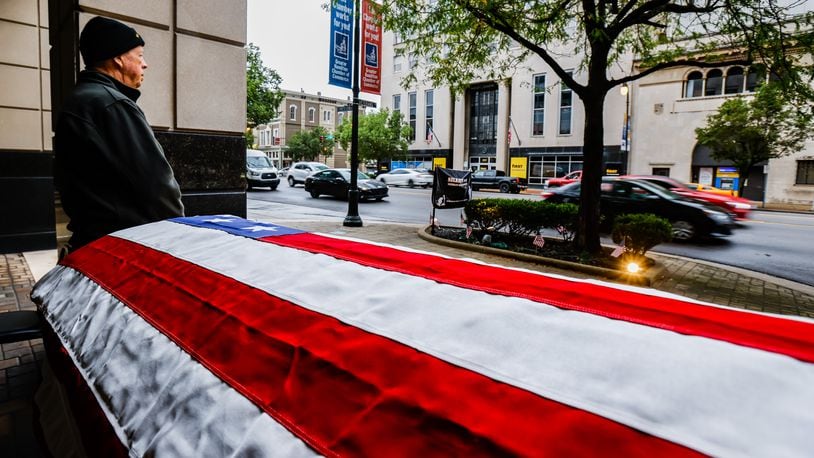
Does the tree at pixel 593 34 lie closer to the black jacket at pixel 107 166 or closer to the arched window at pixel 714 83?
the black jacket at pixel 107 166

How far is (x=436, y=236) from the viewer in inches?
424

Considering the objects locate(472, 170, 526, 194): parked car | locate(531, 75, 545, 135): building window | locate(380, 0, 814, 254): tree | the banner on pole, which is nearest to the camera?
locate(380, 0, 814, 254): tree

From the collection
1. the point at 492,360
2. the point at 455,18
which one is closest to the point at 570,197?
the point at 455,18

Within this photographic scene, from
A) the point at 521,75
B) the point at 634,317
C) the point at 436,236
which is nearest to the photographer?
the point at 634,317

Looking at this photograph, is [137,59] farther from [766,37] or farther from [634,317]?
[766,37]

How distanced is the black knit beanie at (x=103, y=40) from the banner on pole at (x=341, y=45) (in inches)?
420

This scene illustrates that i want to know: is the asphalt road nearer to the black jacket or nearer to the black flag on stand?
the black flag on stand

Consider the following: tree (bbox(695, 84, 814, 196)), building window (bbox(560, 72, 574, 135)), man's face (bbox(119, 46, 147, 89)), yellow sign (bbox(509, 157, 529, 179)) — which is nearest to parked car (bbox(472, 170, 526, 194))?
yellow sign (bbox(509, 157, 529, 179))

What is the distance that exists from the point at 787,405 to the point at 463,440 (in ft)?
1.38

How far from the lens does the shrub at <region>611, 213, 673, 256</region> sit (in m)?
7.64

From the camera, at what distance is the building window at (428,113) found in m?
50.6

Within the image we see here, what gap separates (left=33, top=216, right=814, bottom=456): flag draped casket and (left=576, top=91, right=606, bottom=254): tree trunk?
816 centimetres

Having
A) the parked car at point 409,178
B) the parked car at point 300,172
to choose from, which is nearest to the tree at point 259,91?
the parked car at point 300,172

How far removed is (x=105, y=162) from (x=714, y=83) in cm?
3891
